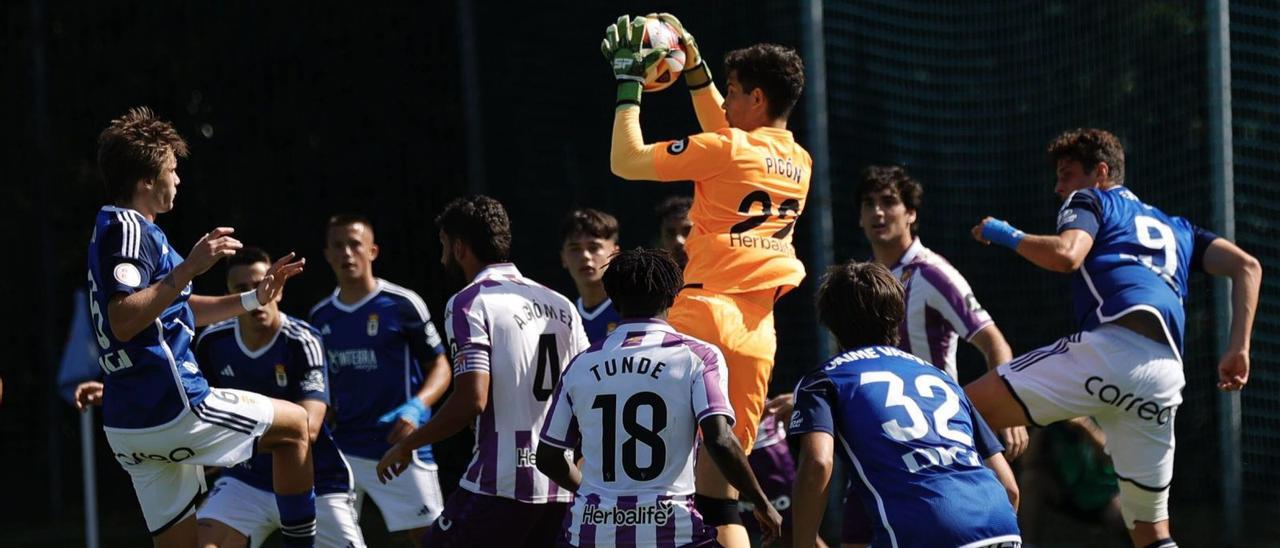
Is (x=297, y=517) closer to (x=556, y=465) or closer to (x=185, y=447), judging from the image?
(x=185, y=447)

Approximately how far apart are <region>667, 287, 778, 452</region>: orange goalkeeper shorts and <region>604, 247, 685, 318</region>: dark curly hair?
573 mm

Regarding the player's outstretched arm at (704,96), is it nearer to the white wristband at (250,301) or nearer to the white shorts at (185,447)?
the white wristband at (250,301)

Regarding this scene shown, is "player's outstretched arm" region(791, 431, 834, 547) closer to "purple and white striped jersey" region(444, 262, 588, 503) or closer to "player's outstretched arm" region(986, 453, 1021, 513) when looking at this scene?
"player's outstretched arm" region(986, 453, 1021, 513)

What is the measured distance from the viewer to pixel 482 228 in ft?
19.3

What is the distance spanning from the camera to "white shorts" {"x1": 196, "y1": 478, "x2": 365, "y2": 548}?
7203 mm

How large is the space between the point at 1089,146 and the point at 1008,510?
8.40ft

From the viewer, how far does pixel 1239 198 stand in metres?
10.3

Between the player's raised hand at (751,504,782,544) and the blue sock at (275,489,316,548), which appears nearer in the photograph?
the player's raised hand at (751,504,782,544)

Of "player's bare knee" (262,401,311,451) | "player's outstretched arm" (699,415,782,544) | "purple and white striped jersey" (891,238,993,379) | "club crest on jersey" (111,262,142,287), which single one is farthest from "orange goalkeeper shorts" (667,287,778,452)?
"club crest on jersey" (111,262,142,287)

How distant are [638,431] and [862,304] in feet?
2.64

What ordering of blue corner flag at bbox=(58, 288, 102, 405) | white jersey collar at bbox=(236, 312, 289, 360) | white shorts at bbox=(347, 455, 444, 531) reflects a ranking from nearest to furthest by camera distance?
white jersey collar at bbox=(236, 312, 289, 360) → white shorts at bbox=(347, 455, 444, 531) → blue corner flag at bbox=(58, 288, 102, 405)

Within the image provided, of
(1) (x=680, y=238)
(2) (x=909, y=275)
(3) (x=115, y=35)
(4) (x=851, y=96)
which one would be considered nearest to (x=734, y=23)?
(4) (x=851, y=96)

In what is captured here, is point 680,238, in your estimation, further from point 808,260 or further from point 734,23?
point 734,23

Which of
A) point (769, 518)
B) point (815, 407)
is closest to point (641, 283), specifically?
point (815, 407)
